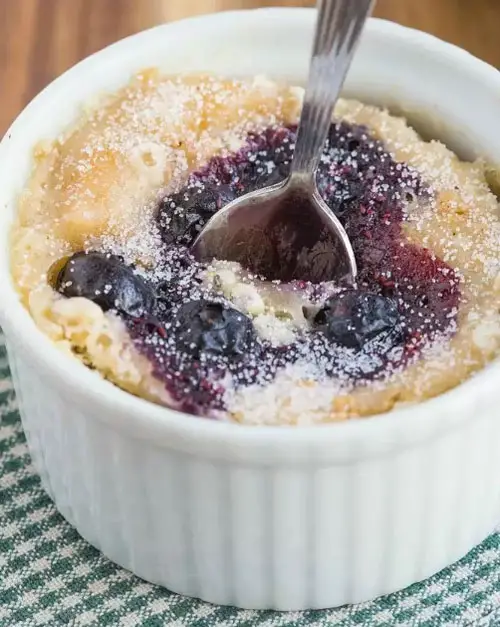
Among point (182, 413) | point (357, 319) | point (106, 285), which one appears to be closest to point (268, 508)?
point (182, 413)

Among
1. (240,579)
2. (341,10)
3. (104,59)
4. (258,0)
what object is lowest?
(240,579)

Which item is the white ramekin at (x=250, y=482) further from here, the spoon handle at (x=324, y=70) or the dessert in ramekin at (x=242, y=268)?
the spoon handle at (x=324, y=70)

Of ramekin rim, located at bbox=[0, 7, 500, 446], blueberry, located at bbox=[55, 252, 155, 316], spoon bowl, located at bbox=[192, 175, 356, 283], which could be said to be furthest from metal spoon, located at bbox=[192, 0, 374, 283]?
ramekin rim, located at bbox=[0, 7, 500, 446]

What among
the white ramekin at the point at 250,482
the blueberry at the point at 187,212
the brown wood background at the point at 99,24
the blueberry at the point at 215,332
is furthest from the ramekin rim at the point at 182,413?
the brown wood background at the point at 99,24

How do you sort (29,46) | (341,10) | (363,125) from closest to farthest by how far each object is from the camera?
(341,10) → (363,125) → (29,46)

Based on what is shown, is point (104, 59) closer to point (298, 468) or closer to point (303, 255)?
point (303, 255)

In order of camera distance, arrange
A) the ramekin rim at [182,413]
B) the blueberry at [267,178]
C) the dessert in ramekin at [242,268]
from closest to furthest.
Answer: the ramekin rim at [182,413], the dessert in ramekin at [242,268], the blueberry at [267,178]

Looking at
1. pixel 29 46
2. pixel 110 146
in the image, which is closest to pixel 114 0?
pixel 29 46
